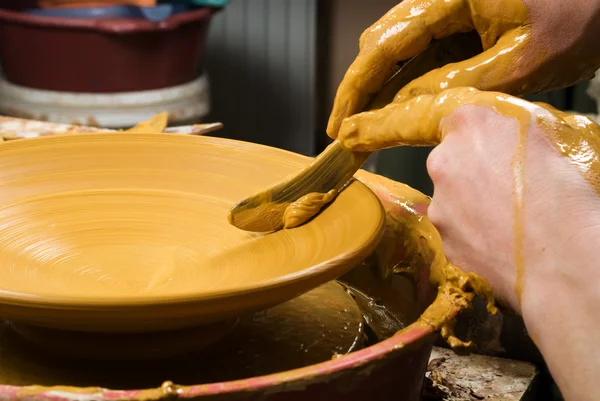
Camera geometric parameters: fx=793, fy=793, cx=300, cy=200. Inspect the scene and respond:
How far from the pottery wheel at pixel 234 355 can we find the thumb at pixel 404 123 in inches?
10.5

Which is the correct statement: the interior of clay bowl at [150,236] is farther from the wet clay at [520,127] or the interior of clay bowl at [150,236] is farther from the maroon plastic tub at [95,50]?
the maroon plastic tub at [95,50]

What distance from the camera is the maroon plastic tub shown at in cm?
256

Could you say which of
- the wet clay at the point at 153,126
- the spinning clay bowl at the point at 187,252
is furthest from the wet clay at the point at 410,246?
the wet clay at the point at 153,126

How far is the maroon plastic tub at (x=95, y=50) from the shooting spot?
2564mm

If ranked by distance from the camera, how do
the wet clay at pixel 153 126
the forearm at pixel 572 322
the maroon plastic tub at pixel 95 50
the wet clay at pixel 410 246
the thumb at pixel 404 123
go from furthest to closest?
the maroon plastic tub at pixel 95 50, the wet clay at pixel 153 126, the wet clay at pixel 410 246, the thumb at pixel 404 123, the forearm at pixel 572 322

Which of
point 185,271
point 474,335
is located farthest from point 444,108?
point 474,335

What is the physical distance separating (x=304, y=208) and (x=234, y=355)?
0.24 m

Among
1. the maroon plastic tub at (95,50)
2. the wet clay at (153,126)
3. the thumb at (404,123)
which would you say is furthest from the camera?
the maroon plastic tub at (95,50)

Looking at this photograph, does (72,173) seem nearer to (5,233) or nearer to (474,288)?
(5,233)

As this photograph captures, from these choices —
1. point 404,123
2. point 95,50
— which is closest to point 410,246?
point 404,123

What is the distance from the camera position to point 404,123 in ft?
3.29

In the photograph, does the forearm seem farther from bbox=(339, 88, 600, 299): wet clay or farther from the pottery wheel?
the pottery wheel

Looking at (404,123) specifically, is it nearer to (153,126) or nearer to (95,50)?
(153,126)

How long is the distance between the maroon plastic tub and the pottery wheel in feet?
5.33
